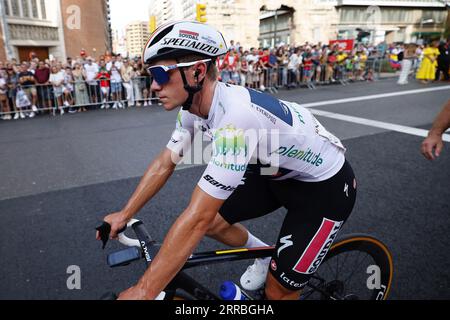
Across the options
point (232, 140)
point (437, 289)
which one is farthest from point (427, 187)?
point (232, 140)

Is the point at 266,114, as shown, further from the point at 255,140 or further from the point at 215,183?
the point at 215,183

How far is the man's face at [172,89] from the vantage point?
63.6 inches

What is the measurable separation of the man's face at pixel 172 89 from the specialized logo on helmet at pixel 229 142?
29cm

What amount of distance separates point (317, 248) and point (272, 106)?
82 cm

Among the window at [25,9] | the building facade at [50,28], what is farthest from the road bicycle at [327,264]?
the window at [25,9]

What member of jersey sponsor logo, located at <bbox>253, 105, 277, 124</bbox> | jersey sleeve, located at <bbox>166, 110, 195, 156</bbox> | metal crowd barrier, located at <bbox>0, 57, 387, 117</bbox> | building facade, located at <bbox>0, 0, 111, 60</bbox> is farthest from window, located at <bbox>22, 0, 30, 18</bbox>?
jersey sponsor logo, located at <bbox>253, 105, 277, 124</bbox>

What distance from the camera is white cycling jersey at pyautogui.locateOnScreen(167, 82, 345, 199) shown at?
1460mm

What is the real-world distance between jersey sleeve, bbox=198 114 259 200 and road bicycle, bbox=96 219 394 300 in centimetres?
44

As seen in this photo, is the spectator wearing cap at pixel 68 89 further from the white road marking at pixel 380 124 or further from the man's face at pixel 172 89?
the man's face at pixel 172 89

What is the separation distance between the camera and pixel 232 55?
1447 centimetres

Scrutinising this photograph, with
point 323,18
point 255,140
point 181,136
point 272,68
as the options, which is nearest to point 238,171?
point 255,140

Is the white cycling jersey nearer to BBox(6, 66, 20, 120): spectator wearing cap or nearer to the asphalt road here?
the asphalt road

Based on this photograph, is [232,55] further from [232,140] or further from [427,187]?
[232,140]

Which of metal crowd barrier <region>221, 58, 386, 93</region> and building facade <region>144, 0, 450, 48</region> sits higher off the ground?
building facade <region>144, 0, 450, 48</region>
